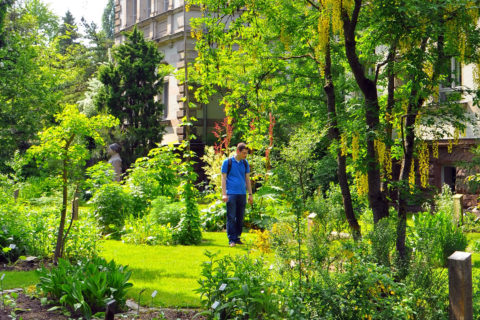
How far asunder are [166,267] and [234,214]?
7.89ft

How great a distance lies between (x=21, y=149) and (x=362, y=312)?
20.1 meters

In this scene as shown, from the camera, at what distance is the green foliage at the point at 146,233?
1111cm

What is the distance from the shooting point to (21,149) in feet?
72.5

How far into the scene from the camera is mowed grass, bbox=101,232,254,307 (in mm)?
6359

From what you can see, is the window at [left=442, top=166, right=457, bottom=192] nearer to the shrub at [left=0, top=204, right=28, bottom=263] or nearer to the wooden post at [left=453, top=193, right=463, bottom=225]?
the wooden post at [left=453, top=193, right=463, bottom=225]

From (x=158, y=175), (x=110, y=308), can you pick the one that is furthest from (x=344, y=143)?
(x=158, y=175)

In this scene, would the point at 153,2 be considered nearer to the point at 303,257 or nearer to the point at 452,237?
the point at 452,237

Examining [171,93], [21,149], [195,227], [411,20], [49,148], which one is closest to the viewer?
[411,20]

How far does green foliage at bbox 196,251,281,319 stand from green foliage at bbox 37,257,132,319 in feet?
3.09

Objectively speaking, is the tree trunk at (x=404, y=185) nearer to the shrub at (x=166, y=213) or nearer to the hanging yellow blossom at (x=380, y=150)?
the hanging yellow blossom at (x=380, y=150)

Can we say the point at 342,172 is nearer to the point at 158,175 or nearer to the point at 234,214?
the point at 234,214

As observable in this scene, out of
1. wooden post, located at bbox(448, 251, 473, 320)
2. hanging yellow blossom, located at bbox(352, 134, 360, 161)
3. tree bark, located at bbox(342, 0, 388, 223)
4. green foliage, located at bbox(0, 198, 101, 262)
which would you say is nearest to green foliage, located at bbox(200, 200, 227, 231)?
green foliage, located at bbox(0, 198, 101, 262)

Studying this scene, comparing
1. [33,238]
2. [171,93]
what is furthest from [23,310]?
[171,93]

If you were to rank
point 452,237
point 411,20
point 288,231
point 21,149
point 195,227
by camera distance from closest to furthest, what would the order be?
point 411,20 < point 288,231 < point 452,237 < point 195,227 < point 21,149
